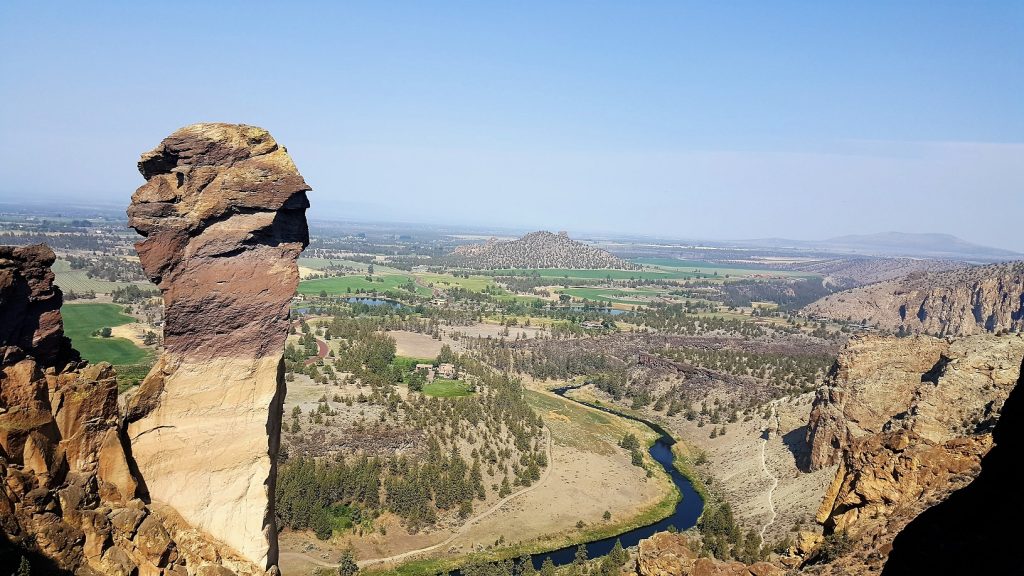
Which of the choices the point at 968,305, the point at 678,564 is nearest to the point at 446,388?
the point at 678,564

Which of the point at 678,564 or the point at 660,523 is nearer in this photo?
the point at 678,564

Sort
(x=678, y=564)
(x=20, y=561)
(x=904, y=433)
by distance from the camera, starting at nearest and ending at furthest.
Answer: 1. (x=20, y=561)
2. (x=678, y=564)
3. (x=904, y=433)

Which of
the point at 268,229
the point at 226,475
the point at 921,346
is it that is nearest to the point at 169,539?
the point at 226,475

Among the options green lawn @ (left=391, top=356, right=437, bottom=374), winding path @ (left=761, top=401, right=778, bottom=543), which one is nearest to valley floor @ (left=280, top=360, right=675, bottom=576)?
winding path @ (left=761, top=401, right=778, bottom=543)

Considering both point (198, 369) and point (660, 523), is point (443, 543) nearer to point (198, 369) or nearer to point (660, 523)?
point (660, 523)

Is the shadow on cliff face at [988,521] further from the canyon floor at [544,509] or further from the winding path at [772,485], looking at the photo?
the canyon floor at [544,509]

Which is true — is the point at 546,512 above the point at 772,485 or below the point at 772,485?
below

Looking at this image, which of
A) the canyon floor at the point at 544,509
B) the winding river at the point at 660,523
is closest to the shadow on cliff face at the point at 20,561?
the canyon floor at the point at 544,509

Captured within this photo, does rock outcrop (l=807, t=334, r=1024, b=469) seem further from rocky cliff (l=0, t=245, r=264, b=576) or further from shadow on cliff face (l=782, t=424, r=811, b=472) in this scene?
rocky cliff (l=0, t=245, r=264, b=576)
